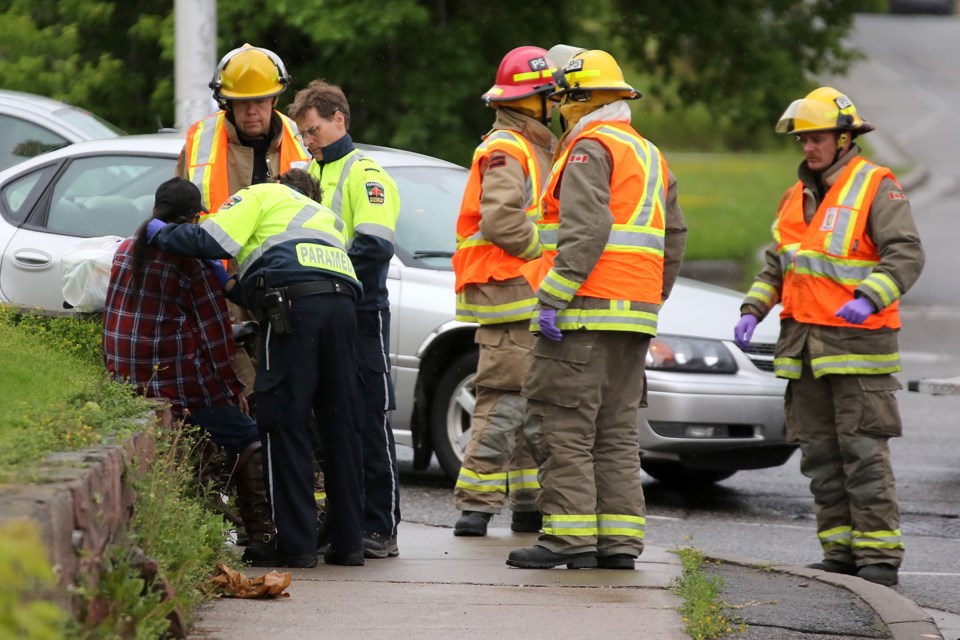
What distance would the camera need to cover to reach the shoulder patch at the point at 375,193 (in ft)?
20.4

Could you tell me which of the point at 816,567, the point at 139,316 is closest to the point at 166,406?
the point at 139,316

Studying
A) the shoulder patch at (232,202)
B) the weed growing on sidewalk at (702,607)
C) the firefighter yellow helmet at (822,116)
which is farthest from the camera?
the firefighter yellow helmet at (822,116)

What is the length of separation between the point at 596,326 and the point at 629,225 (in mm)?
405

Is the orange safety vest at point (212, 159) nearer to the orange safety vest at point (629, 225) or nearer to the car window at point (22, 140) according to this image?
the orange safety vest at point (629, 225)

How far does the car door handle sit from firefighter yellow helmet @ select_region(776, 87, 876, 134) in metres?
3.68

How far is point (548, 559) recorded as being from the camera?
6.04m

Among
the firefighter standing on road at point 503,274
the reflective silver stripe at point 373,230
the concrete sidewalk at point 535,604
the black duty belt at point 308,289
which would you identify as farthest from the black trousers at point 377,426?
the firefighter standing on road at point 503,274

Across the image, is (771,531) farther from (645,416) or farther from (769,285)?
(769,285)

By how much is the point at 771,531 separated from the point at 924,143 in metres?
24.4

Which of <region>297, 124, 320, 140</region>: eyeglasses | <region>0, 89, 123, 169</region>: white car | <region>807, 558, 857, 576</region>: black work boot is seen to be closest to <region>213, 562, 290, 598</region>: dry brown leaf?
<region>297, 124, 320, 140</region>: eyeglasses

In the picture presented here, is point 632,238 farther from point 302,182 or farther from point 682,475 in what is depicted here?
point 682,475

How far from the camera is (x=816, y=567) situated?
266 inches

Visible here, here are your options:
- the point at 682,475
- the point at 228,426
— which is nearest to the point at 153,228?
the point at 228,426

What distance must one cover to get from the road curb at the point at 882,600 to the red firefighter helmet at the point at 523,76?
2.11 metres
